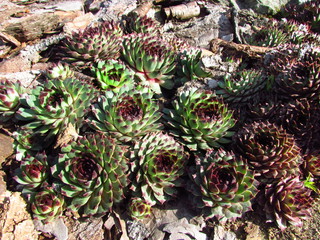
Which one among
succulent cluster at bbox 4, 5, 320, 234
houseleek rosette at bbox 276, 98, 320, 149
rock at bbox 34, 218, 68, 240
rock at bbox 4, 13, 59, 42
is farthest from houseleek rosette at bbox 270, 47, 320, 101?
rock at bbox 4, 13, 59, 42

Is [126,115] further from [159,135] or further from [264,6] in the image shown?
[264,6]

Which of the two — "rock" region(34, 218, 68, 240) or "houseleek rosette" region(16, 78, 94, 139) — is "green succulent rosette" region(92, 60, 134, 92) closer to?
"houseleek rosette" region(16, 78, 94, 139)

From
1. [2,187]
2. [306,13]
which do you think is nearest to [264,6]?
[306,13]

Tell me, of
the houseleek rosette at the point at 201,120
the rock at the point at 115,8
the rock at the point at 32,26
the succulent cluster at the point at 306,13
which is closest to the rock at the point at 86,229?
the houseleek rosette at the point at 201,120

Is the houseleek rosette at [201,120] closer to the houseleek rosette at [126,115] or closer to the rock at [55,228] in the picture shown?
the houseleek rosette at [126,115]

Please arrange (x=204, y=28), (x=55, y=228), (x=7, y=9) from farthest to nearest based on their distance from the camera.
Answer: (x=7, y=9) < (x=204, y=28) < (x=55, y=228)
